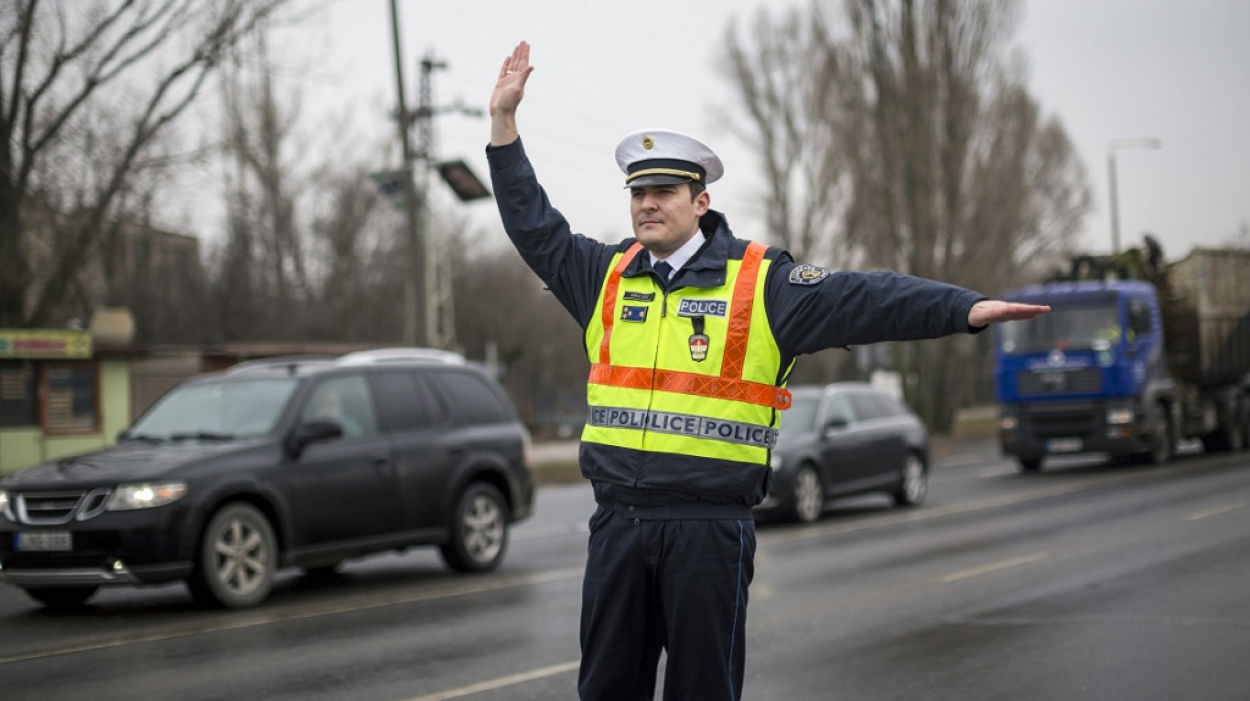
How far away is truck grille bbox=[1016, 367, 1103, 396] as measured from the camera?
2170 cm

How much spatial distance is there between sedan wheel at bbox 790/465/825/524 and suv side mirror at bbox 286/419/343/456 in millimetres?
6541

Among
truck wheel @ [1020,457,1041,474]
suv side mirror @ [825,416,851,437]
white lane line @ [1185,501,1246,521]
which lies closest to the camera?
white lane line @ [1185,501,1246,521]

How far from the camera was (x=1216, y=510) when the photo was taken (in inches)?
591

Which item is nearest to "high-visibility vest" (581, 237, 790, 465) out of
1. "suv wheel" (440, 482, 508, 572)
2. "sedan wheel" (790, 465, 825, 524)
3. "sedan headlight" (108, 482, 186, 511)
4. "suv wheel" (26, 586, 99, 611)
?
"sedan headlight" (108, 482, 186, 511)

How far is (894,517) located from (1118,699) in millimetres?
9661

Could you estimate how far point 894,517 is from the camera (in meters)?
16.1

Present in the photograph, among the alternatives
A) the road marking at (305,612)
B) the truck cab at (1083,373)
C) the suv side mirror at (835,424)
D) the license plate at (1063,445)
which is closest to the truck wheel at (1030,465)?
the truck cab at (1083,373)

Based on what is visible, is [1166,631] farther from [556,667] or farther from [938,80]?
[938,80]

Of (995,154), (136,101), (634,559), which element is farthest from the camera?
(995,154)

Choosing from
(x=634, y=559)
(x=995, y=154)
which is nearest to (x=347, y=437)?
(x=634, y=559)

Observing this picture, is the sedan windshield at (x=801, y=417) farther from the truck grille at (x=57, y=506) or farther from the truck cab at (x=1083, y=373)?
the truck grille at (x=57, y=506)

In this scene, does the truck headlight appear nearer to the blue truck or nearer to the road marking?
the blue truck

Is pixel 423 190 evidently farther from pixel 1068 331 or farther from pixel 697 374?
pixel 697 374

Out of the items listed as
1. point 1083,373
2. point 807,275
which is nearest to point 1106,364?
point 1083,373
